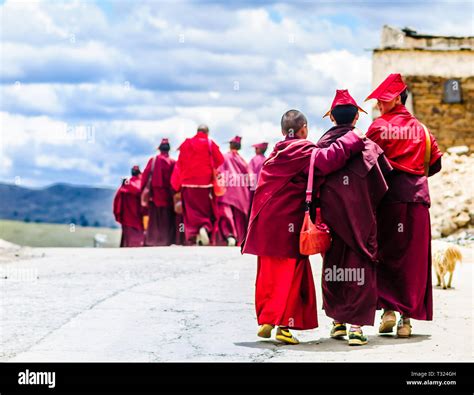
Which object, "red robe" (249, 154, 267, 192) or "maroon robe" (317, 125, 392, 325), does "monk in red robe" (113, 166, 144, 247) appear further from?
"maroon robe" (317, 125, 392, 325)

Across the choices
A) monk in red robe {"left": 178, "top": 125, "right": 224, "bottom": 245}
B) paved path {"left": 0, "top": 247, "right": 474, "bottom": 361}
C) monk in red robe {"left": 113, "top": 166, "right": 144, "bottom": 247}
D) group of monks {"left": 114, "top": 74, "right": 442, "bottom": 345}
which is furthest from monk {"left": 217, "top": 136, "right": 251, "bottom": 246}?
group of monks {"left": 114, "top": 74, "right": 442, "bottom": 345}

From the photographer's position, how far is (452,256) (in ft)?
47.1

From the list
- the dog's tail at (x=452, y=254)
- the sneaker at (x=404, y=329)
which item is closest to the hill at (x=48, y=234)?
the dog's tail at (x=452, y=254)

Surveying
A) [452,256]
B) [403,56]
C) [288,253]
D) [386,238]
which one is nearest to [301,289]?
[288,253]

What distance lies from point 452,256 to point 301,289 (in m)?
4.69

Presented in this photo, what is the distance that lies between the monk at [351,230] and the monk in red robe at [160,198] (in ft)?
43.8

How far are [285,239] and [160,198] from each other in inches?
552

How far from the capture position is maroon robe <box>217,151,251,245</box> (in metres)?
22.5

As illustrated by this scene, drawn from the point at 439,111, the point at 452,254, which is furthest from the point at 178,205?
the point at 439,111

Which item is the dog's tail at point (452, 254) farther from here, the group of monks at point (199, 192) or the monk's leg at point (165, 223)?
the monk's leg at point (165, 223)

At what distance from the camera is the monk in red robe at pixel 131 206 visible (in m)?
26.3

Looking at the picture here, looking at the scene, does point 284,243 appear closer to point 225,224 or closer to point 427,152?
point 427,152

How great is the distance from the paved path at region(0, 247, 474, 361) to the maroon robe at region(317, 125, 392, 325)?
0.36 meters

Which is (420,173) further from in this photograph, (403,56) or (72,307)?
(403,56)
